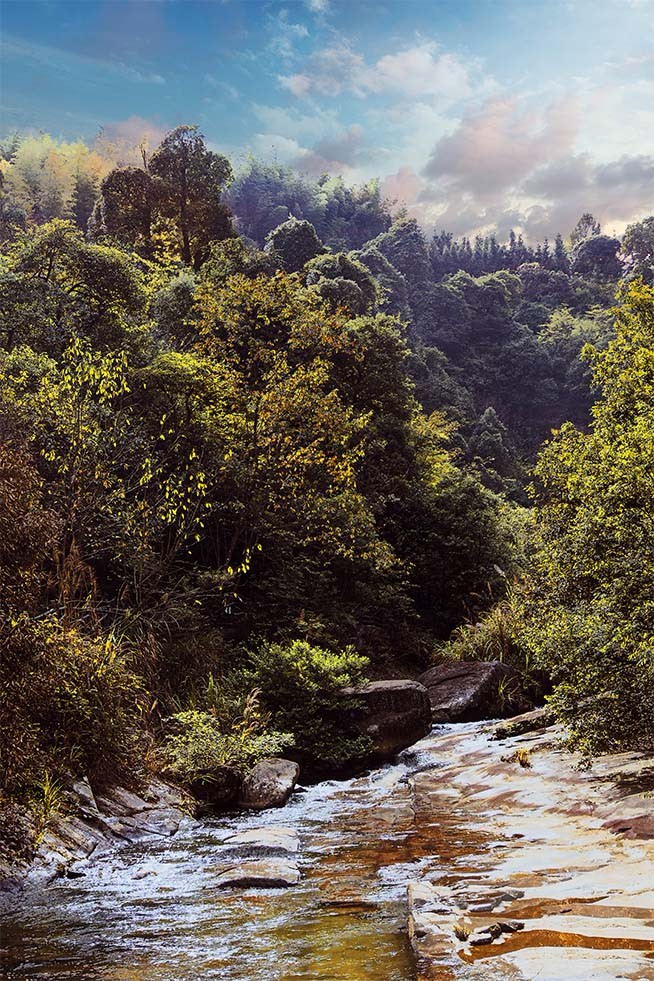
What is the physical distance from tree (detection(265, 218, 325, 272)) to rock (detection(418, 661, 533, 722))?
94.7 ft

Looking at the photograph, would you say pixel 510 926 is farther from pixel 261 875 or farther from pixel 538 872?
pixel 261 875

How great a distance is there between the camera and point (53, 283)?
19.0 metres

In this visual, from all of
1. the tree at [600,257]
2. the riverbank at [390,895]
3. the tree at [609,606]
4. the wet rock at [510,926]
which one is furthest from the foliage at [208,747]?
the tree at [600,257]

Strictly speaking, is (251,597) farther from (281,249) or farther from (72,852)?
(281,249)

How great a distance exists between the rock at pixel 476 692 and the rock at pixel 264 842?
7139 mm

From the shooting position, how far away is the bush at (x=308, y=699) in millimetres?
12234

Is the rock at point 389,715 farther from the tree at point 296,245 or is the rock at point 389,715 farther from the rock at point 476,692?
the tree at point 296,245

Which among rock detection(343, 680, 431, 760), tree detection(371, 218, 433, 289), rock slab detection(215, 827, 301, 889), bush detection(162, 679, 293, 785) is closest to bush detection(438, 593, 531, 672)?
rock detection(343, 680, 431, 760)

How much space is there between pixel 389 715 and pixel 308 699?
57.1 inches

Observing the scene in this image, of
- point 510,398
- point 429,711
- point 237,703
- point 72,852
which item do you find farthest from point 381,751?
point 510,398

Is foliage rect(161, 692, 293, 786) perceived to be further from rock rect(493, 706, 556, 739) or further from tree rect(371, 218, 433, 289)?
tree rect(371, 218, 433, 289)

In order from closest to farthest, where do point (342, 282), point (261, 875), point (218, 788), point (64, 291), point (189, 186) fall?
point (261, 875), point (218, 788), point (64, 291), point (342, 282), point (189, 186)

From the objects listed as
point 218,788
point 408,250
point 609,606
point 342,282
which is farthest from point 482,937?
point 408,250

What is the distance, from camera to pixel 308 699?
494 inches
